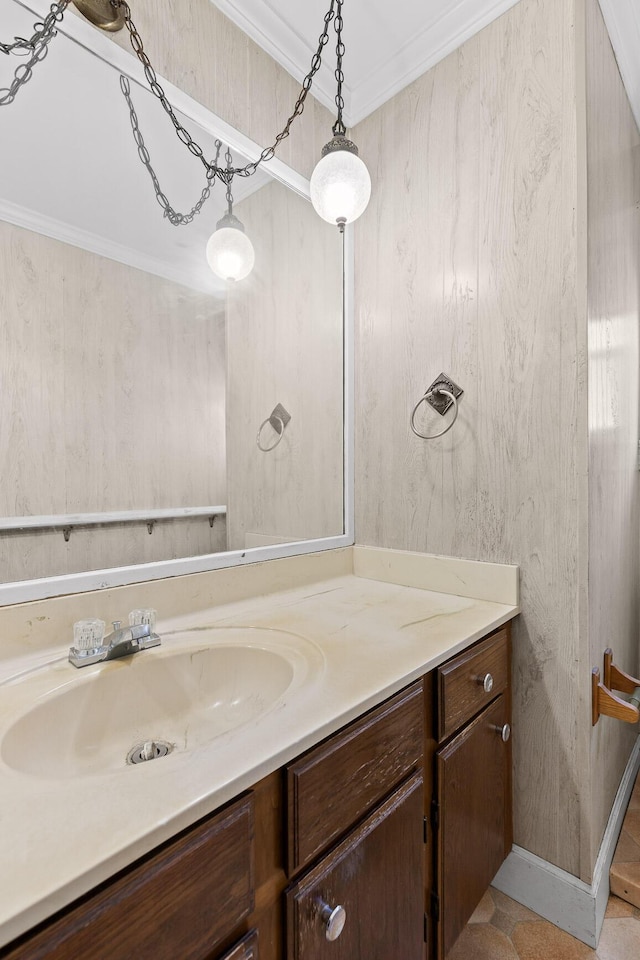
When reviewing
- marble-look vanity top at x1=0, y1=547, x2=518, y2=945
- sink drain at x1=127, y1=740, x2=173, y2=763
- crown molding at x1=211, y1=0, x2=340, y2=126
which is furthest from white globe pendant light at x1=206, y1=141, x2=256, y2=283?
sink drain at x1=127, y1=740, x2=173, y2=763

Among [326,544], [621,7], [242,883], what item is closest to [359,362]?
[326,544]

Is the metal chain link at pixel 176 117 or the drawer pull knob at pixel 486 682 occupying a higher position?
the metal chain link at pixel 176 117

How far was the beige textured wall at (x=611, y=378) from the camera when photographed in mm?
1244

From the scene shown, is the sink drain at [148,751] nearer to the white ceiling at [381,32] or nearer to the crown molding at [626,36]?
the white ceiling at [381,32]

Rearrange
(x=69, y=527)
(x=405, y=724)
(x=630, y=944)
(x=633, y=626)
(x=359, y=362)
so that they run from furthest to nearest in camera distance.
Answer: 1. (x=633, y=626)
2. (x=359, y=362)
3. (x=630, y=944)
4. (x=69, y=527)
5. (x=405, y=724)

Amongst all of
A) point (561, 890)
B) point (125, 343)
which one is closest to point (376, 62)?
point (125, 343)

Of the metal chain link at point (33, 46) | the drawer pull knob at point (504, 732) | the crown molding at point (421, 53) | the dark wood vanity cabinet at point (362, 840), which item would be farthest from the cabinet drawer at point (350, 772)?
the crown molding at point (421, 53)

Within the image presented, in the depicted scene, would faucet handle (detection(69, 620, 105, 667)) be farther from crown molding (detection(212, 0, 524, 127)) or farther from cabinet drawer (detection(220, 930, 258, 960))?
crown molding (detection(212, 0, 524, 127))

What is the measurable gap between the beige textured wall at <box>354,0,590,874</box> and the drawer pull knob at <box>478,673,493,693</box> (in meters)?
0.19

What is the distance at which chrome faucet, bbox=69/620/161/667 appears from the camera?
2.84 ft

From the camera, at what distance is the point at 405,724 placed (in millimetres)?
856

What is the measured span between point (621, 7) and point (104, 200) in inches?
61.6

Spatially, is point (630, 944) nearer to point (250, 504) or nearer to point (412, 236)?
point (250, 504)

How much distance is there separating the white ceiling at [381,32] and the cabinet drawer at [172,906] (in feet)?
6.03
